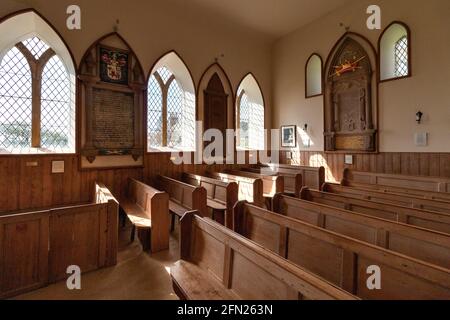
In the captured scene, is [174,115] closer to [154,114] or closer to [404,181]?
[154,114]

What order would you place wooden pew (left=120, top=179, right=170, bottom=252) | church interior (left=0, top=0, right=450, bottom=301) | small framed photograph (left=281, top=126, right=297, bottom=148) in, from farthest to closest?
small framed photograph (left=281, top=126, right=297, bottom=148) < wooden pew (left=120, top=179, right=170, bottom=252) < church interior (left=0, top=0, right=450, bottom=301)

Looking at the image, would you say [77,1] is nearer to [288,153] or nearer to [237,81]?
[237,81]

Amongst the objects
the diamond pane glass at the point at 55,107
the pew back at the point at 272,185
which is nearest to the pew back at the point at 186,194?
the pew back at the point at 272,185

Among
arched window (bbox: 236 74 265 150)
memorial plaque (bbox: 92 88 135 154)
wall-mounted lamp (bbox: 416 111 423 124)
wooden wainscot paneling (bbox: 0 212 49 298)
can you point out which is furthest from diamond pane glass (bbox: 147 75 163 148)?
wall-mounted lamp (bbox: 416 111 423 124)

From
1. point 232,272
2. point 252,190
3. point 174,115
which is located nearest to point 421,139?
point 252,190

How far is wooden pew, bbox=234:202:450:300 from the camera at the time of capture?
123 centimetres

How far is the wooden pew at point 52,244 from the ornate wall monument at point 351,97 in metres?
4.83

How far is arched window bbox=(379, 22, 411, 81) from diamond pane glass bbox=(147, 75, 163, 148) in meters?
4.62

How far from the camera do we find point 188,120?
5984 mm

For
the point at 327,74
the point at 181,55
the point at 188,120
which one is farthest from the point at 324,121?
the point at 181,55

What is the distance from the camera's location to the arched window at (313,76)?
243 inches

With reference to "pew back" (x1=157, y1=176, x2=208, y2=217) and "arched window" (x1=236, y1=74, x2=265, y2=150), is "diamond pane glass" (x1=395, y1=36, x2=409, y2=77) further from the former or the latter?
"pew back" (x1=157, y1=176, x2=208, y2=217)

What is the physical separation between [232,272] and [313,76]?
591cm

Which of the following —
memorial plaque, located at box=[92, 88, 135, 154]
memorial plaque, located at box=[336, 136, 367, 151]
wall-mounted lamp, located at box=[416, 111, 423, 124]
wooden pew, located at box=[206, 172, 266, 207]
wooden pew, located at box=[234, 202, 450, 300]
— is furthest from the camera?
memorial plaque, located at box=[336, 136, 367, 151]
